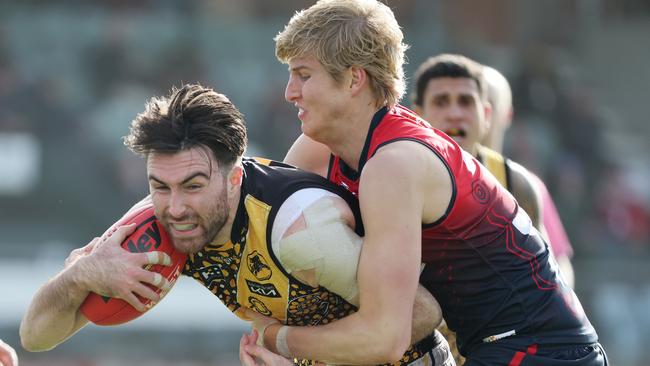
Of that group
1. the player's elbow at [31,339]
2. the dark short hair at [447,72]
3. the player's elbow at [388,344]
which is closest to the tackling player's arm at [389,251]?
the player's elbow at [388,344]

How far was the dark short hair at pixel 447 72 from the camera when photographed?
602cm

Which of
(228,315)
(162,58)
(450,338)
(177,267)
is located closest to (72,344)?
(228,315)

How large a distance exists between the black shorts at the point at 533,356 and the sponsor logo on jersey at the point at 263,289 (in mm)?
765

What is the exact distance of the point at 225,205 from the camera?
4023 mm

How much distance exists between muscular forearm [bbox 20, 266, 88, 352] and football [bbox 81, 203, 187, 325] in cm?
6

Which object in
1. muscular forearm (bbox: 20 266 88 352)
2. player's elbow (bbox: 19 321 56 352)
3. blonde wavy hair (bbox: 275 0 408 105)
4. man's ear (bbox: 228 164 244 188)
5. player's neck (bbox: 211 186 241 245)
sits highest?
blonde wavy hair (bbox: 275 0 408 105)

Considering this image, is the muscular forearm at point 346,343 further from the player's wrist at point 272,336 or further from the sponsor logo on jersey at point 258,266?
the sponsor logo on jersey at point 258,266

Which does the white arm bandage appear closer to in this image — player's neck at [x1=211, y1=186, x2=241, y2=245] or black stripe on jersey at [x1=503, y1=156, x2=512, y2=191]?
player's neck at [x1=211, y1=186, x2=241, y2=245]

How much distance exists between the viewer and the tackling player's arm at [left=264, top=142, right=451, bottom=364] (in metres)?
3.84

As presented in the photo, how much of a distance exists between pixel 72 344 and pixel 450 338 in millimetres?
6127

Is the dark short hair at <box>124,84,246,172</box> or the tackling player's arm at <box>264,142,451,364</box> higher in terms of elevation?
the dark short hair at <box>124,84,246,172</box>

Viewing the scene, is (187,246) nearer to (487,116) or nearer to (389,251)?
(389,251)

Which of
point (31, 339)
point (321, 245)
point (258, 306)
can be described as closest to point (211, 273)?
point (258, 306)

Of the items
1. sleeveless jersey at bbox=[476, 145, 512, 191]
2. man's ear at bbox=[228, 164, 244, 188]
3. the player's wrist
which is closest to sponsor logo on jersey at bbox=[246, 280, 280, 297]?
the player's wrist
